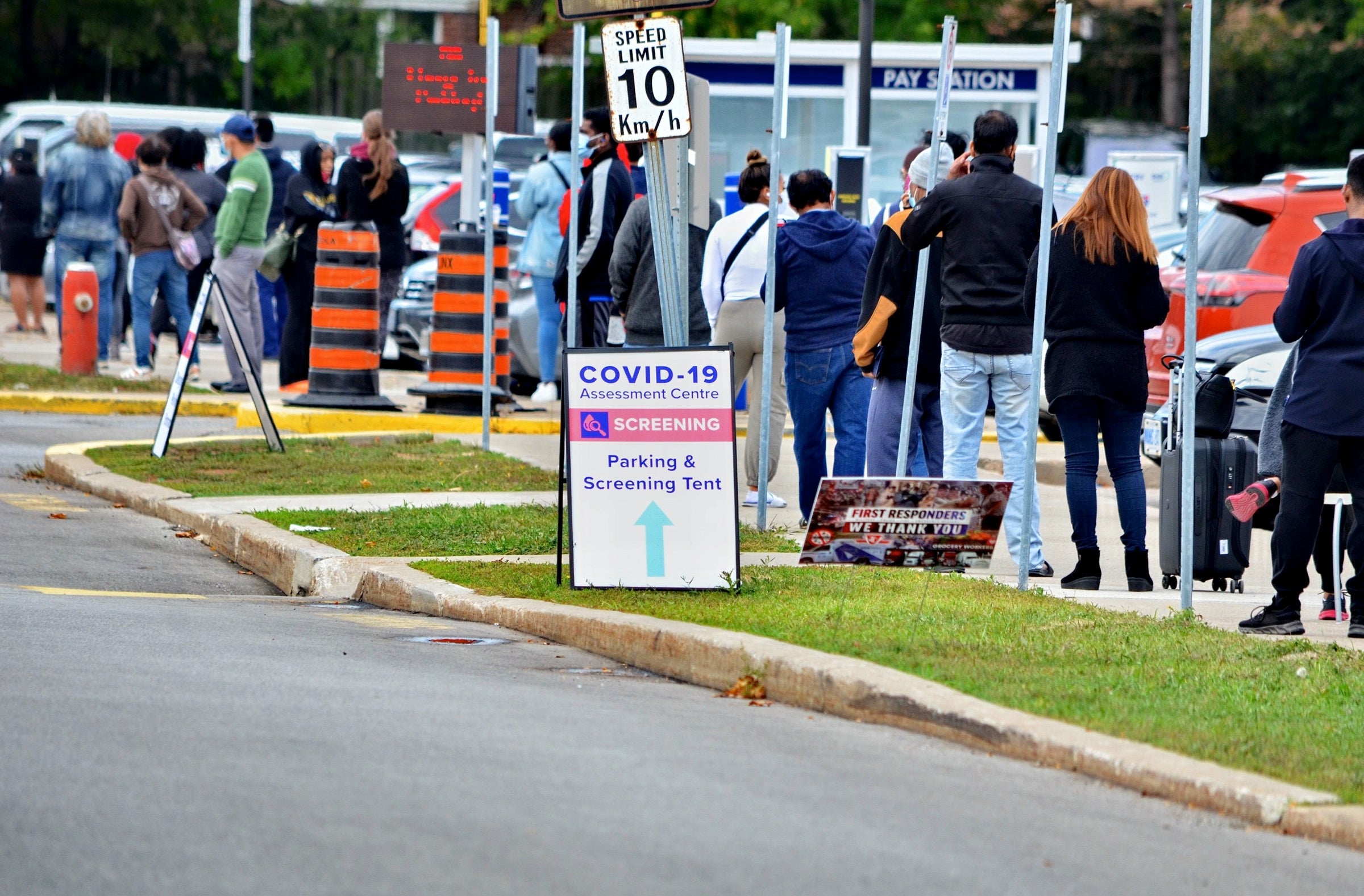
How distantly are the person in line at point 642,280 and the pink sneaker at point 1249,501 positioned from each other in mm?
3933

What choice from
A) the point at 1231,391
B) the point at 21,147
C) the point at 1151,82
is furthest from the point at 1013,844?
the point at 1151,82

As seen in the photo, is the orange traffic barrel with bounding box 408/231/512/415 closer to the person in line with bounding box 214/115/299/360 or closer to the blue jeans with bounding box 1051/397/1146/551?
the person in line with bounding box 214/115/299/360

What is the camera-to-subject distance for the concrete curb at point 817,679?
5.21 meters

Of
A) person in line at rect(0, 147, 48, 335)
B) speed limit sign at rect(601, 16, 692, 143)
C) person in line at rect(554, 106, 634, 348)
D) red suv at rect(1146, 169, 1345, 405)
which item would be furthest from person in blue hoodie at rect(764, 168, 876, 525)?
person in line at rect(0, 147, 48, 335)

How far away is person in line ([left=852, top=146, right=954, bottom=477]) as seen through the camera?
9.51 metres

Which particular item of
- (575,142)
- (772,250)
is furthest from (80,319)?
(772,250)

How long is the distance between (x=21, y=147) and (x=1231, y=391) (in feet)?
52.6

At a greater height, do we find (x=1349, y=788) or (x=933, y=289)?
(x=933, y=289)

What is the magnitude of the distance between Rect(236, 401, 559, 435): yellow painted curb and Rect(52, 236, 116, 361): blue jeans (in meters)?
3.84

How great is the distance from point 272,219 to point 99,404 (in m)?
5.22

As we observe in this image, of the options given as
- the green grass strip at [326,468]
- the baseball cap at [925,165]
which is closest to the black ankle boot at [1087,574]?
the baseball cap at [925,165]

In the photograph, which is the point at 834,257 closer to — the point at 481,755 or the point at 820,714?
the point at 820,714

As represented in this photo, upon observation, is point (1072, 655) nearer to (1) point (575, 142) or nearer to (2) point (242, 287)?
(1) point (575, 142)

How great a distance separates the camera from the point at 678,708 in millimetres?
6375
